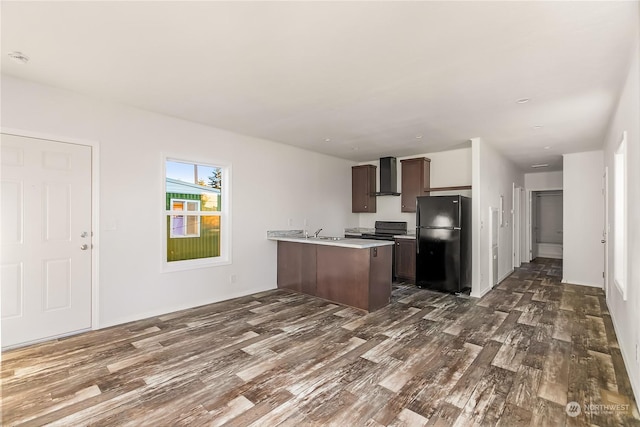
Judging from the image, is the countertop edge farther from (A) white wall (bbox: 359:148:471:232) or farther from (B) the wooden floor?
(B) the wooden floor

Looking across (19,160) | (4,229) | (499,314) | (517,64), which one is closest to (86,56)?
(19,160)

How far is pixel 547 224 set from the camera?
9430mm

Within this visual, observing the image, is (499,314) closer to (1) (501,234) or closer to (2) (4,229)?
(1) (501,234)

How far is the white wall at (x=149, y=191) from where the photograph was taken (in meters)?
3.19

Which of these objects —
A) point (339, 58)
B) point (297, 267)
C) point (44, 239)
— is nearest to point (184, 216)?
point (44, 239)

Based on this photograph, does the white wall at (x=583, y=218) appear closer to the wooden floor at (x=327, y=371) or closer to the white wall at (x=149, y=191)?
the wooden floor at (x=327, y=371)

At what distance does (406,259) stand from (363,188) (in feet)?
6.19

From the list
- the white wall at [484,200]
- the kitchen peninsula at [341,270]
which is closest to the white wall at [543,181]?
the white wall at [484,200]

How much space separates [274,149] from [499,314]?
419cm

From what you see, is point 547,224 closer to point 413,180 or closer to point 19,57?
point 413,180

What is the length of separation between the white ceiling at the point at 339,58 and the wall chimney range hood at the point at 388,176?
233 centimetres

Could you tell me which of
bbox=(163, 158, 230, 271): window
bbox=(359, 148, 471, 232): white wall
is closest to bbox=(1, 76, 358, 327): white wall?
bbox=(163, 158, 230, 271): window

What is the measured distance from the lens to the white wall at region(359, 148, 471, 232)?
5.73 meters

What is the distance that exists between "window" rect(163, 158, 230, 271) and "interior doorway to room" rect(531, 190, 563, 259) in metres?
8.97
